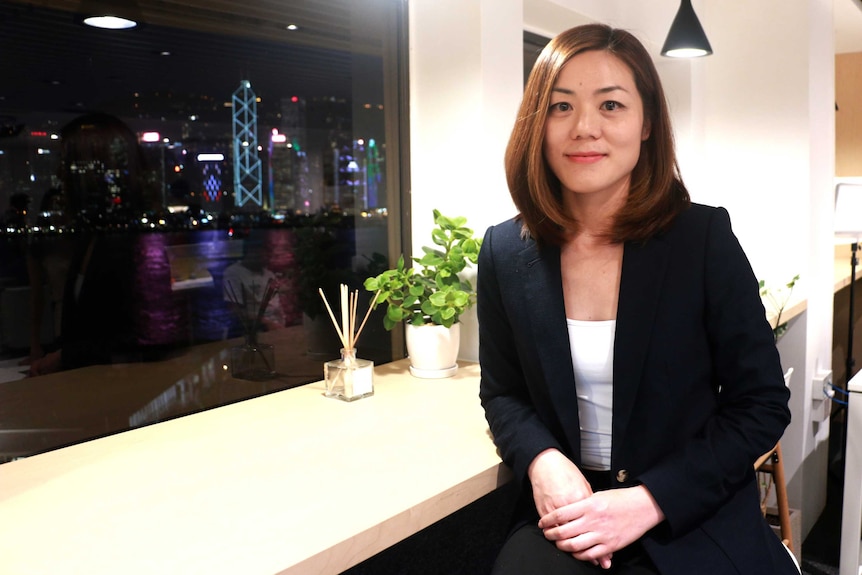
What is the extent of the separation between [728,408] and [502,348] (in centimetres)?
42

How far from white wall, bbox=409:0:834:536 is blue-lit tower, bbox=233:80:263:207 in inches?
21.3

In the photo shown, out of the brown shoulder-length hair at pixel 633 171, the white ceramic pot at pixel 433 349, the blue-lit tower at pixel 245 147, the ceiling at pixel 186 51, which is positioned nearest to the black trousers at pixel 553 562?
the brown shoulder-length hair at pixel 633 171

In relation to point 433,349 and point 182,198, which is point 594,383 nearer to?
point 433,349

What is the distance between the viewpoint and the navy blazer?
1271 mm

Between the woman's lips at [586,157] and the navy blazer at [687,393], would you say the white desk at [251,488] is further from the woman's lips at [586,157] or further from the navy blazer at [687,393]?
the woman's lips at [586,157]

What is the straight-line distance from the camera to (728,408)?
4.40 feet

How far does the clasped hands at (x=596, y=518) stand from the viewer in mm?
1248

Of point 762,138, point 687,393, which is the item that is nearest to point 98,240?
point 687,393

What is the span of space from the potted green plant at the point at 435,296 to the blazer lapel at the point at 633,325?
756 mm

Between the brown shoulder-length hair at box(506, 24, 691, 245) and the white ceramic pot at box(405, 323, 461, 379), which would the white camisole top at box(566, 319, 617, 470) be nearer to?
the brown shoulder-length hair at box(506, 24, 691, 245)

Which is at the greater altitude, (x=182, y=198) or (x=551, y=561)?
(x=182, y=198)

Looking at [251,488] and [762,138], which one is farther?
[762,138]

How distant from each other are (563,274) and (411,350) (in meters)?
0.74

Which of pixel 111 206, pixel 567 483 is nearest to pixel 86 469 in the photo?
pixel 111 206
